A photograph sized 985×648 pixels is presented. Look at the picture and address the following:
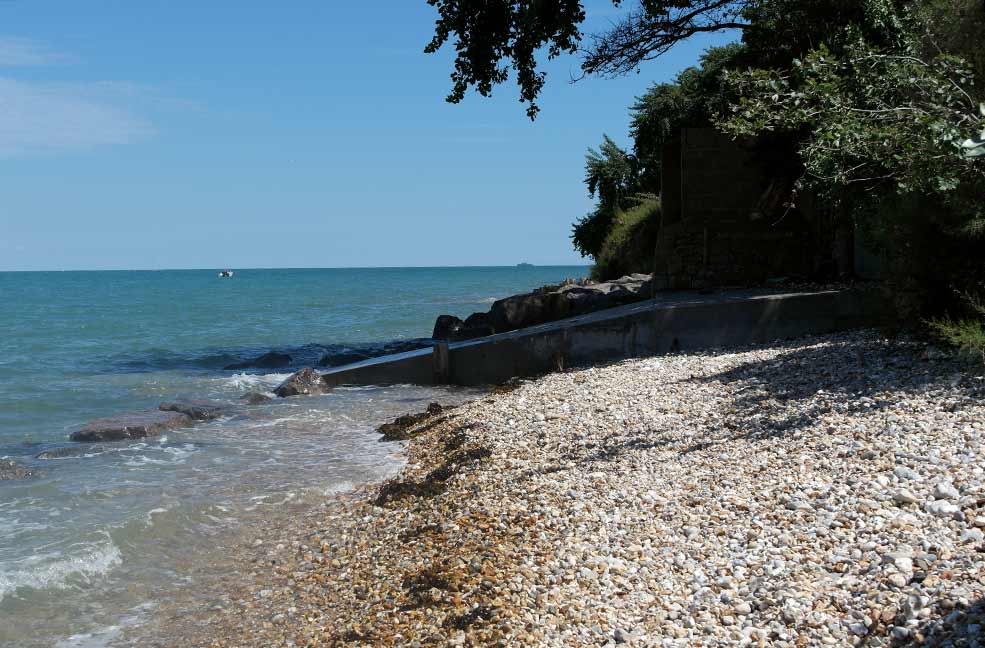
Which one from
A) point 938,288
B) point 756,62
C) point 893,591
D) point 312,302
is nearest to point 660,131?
point 756,62

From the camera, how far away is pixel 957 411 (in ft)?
23.4

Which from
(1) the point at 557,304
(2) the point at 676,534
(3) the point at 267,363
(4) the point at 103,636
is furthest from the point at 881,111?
(3) the point at 267,363

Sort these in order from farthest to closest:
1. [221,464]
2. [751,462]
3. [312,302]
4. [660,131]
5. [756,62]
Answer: [312,302]
[660,131]
[756,62]
[221,464]
[751,462]

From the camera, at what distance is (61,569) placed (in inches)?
287

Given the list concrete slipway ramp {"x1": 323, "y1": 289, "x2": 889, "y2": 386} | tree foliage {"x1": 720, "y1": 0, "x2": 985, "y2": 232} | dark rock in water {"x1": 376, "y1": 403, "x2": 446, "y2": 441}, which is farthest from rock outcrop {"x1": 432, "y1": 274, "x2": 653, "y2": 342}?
tree foliage {"x1": 720, "y1": 0, "x2": 985, "y2": 232}

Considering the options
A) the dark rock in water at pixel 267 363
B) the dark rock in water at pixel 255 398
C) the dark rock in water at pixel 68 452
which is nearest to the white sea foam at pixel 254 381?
the dark rock in water at pixel 255 398

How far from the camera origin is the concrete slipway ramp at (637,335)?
13.8 metres

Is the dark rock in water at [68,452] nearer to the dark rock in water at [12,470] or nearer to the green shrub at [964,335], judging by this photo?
the dark rock in water at [12,470]

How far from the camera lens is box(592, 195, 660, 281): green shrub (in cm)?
2697

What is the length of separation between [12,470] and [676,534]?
347 inches

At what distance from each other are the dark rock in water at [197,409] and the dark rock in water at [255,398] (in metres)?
0.73

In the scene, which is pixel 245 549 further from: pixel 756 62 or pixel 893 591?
pixel 756 62

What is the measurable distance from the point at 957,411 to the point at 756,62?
13.3 meters

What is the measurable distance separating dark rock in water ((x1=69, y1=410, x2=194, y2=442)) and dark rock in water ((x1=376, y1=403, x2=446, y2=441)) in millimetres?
3523
